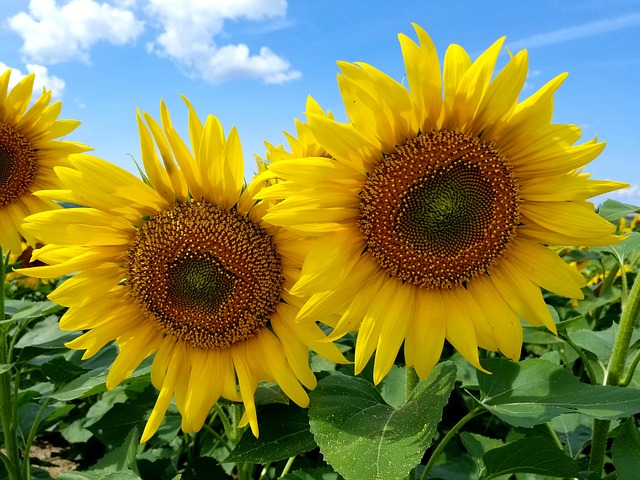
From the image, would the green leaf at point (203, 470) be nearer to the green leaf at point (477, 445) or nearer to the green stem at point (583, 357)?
the green leaf at point (477, 445)

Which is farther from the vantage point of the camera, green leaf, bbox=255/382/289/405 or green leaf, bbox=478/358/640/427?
green leaf, bbox=255/382/289/405

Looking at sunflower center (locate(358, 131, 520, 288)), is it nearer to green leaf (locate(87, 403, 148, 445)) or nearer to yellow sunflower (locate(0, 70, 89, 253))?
green leaf (locate(87, 403, 148, 445))

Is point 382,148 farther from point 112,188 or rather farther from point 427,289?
point 112,188

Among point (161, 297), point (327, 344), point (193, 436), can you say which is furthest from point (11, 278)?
point (327, 344)

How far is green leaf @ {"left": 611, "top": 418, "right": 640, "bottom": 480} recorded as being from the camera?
82.6 inches

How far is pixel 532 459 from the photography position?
7.18 feet

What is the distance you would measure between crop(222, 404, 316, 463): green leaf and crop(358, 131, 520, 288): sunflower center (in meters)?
0.59

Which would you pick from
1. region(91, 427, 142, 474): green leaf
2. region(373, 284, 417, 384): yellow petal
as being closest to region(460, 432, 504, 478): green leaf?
region(373, 284, 417, 384): yellow petal

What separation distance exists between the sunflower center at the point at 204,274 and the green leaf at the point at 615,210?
1.28m

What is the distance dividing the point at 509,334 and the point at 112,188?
135cm

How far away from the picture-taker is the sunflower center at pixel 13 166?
370cm

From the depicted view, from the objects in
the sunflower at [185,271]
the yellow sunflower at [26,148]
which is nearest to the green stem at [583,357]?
the sunflower at [185,271]

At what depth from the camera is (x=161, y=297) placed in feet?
7.41

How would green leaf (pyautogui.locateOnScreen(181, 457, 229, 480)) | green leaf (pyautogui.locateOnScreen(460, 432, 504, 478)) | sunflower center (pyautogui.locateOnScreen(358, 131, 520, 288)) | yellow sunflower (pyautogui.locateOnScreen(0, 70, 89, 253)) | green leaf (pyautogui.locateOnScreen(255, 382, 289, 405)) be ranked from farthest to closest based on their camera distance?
yellow sunflower (pyautogui.locateOnScreen(0, 70, 89, 253)) → green leaf (pyautogui.locateOnScreen(181, 457, 229, 480)) → green leaf (pyautogui.locateOnScreen(460, 432, 504, 478)) → green leaf (pyautogui.locateOnScreen(255, 382, 289, 405)) → sunflower center (pyautogui.locateOnScreen(358, 131, 520, 288))
